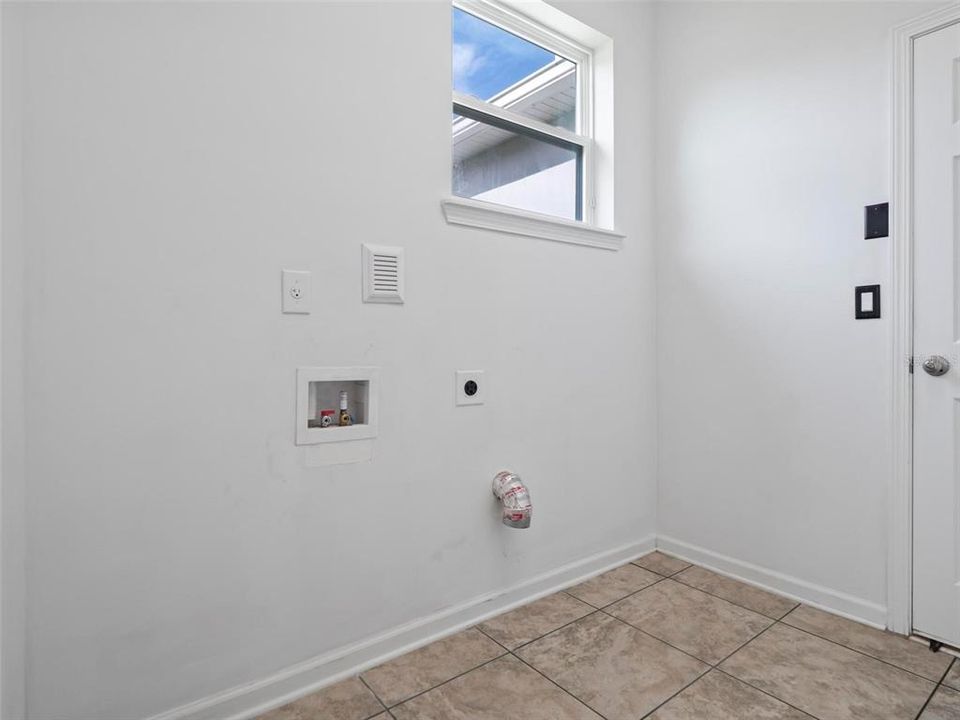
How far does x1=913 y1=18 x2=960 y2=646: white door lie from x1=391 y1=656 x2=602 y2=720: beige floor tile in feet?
3.90

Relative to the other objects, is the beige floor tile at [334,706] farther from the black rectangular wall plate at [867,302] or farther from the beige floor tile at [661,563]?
the black rectangular wall plate at [867,302]

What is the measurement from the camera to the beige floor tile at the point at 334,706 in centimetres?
133

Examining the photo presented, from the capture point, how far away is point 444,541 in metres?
1.69

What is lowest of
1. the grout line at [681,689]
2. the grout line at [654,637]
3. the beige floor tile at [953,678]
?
the grout line at [681,689]

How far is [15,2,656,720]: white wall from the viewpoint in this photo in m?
1.11

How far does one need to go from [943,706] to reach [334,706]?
159cm

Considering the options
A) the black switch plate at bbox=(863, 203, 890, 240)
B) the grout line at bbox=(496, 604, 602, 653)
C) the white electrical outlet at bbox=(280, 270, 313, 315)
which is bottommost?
the grout line at bbox=(496, 604, 602, 653)

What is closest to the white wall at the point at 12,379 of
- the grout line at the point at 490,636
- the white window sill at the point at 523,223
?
the white window sill at the point at 523,223

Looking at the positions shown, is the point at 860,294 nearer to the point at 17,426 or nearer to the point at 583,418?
the point at 583,418

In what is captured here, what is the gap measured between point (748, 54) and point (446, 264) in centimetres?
155

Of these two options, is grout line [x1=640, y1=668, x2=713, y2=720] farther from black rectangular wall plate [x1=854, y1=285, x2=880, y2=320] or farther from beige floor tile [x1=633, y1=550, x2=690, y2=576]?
→ black rectangular wall plate [x1=854, y1=285, x2=880, y2=320]

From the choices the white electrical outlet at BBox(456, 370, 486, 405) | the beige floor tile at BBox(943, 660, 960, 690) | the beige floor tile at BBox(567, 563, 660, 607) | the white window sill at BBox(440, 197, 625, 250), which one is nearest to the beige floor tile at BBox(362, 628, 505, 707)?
the beige floor tile at BBox(567, 563, 660, 607)

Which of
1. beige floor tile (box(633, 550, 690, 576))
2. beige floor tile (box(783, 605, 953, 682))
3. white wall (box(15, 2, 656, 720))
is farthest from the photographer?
beige floor tile (box(633, 550, 690, 576))

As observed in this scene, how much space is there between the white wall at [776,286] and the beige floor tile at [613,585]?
30cm
